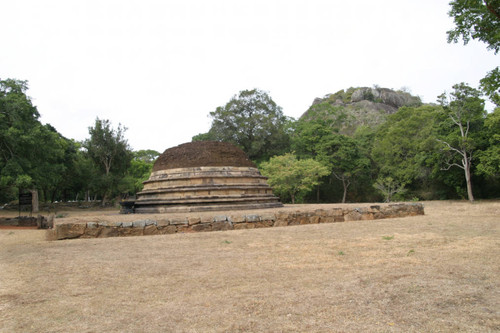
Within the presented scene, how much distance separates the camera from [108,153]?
33.6 meters

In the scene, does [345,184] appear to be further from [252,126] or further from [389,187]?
[252,126]

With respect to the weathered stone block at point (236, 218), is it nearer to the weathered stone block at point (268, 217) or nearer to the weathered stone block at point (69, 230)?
the weathered stone block at point (268, 217)

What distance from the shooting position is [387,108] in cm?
6731

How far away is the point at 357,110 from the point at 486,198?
37202mm

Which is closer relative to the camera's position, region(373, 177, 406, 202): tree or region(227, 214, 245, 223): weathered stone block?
region(227, 214, 245, 223): weathered stone block

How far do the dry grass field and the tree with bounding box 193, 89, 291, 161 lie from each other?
1094 inches

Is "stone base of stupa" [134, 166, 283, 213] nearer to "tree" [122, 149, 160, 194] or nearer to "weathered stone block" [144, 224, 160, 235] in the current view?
"weathered stone block" [144, 224, 160, 235]

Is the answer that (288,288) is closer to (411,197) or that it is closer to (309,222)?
(309,222)

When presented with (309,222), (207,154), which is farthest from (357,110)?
(309,222)

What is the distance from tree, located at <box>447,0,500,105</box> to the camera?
8383 mm

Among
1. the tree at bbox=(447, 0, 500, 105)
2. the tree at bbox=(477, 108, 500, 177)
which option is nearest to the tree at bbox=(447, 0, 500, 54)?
the tree at bbox=(447, 0, 500, 105)

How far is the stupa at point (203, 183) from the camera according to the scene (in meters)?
15.7

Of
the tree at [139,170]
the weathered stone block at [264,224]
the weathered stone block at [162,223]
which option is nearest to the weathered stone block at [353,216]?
the weathered stone block at [264,224]

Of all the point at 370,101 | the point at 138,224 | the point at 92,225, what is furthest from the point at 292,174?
the point at 370,101
